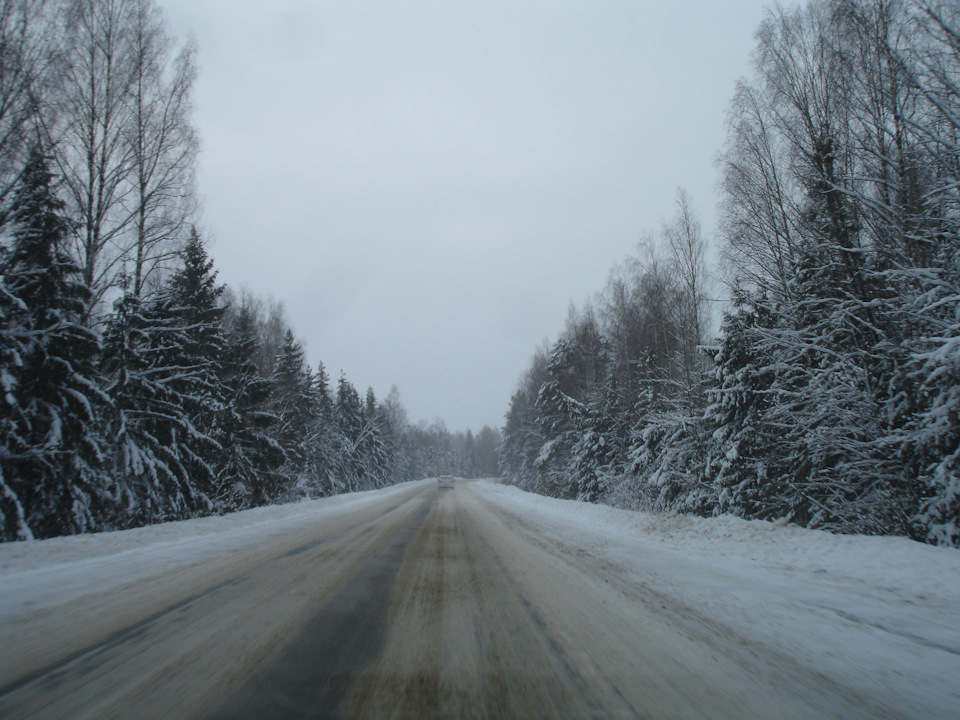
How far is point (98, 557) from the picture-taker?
6613mm

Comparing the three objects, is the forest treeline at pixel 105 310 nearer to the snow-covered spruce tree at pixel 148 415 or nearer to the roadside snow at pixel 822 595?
the snow-covered spruce tree at pixel 148 415

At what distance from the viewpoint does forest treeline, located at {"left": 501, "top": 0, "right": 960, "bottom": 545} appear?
8.11 meters

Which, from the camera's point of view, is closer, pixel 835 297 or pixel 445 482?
pixel 835 297

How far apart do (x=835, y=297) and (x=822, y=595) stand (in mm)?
7845

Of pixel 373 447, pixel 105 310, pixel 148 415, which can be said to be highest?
pixel 105 310

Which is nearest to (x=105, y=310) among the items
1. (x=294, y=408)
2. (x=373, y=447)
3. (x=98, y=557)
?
(x=98, y=557)

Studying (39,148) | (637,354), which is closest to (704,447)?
(637,354)

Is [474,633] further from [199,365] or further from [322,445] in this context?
[322,445]

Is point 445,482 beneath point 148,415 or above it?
beneath

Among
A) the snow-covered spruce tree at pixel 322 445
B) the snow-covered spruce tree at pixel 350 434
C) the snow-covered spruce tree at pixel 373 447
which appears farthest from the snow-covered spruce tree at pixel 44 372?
the snow-covered spruce tree at pixel 373 447

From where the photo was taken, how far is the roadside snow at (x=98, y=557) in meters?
4.63

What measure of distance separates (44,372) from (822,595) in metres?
13.9

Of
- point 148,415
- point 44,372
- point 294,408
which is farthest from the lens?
point 294,408

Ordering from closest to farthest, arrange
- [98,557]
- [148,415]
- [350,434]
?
1. [98,557]
2. [148,415]
3. [350,434]
